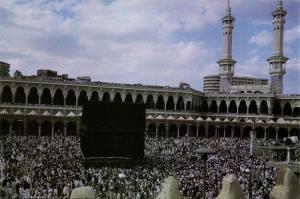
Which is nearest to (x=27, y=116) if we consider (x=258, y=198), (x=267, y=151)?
(x=267, y=151)

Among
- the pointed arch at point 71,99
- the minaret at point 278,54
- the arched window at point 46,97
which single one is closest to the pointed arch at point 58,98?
the arched window at point 46,97

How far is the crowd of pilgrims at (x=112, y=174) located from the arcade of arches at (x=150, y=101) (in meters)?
17.4

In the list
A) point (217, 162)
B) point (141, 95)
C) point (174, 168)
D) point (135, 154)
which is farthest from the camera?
point (141, 95)

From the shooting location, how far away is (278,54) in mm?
62125

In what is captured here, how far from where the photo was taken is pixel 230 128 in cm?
5456

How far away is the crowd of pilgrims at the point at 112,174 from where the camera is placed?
16.4m

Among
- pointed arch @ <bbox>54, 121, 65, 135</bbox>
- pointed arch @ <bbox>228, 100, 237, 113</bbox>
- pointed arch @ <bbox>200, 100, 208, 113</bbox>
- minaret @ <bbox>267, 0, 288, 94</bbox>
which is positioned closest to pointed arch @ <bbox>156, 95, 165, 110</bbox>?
pointed arch @ <bbox>200, 100, 208, 113</bbox>

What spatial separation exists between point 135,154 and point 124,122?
2060 mm

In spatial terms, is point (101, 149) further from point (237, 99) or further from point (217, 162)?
point (237, 99)

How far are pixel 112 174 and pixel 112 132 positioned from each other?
22.4ft

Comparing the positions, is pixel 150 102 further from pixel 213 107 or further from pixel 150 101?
pixel 213 107

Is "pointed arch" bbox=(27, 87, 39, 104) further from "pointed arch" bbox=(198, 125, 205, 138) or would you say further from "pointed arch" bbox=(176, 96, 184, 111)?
"pointed arch" bbox=(198, 125, 205, 138)

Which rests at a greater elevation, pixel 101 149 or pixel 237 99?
pixel 237 99

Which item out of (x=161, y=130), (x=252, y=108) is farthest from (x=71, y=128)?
(x=252, y=108)
